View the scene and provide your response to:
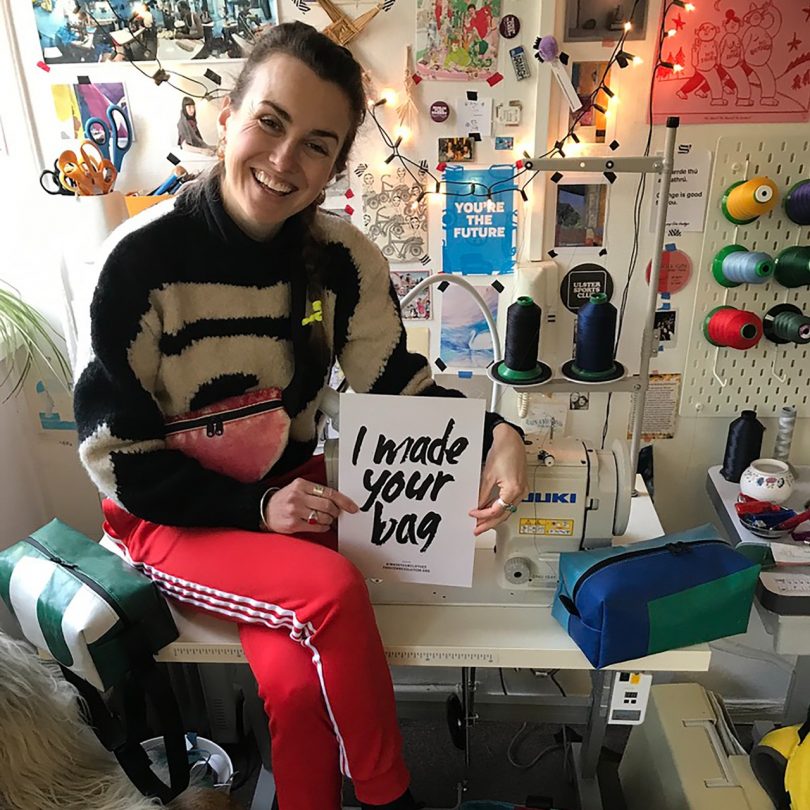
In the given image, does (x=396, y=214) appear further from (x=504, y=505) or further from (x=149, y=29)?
(x=504, y=505)

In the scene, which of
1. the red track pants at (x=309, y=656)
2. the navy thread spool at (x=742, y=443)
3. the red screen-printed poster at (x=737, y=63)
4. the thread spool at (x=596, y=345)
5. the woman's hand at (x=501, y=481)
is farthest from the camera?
the navy thread spool at (x=742, y=443)

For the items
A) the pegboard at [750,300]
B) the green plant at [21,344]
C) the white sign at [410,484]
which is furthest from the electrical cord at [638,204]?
the green plant at [21,344]

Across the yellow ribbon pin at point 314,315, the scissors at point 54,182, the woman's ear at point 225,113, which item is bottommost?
the yellow ribbon pin at point 314,315

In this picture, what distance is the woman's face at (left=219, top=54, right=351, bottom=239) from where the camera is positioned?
1.08 metres

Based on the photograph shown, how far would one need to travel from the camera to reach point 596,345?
1.37m

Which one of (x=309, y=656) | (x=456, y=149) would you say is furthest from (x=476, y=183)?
(x=309, y=656)

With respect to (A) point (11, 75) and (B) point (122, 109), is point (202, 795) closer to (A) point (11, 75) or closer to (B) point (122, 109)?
(B) point (122, 109)

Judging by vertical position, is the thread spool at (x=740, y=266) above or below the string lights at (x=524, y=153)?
below

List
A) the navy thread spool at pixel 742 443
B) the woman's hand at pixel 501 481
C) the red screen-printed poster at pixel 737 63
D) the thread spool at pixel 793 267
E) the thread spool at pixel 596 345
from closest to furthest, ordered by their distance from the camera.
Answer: the woman's hand at pixel 501 481, the thread spool at pixel 596 345, the red screen-printed poster at pixel 737 63, the thread spool at pixel 793 267, the navy thread spool at pixel 742 443

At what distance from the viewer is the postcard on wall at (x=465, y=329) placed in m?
1.74

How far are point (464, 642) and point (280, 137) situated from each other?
2.60ft

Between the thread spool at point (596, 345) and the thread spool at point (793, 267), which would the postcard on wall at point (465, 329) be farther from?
the thread spool at point (793, 267)

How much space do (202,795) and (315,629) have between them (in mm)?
443

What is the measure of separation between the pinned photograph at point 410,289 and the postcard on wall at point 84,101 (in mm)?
661
